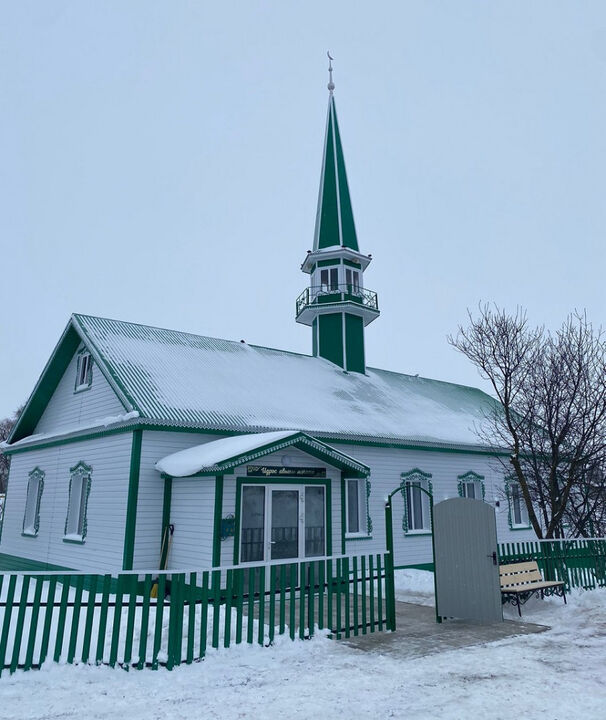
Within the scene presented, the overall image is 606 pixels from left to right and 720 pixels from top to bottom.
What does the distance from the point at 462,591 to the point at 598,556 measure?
5.90 m

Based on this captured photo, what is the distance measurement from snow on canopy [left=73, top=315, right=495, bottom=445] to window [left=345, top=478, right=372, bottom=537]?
61.3 inches

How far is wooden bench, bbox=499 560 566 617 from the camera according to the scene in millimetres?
10688

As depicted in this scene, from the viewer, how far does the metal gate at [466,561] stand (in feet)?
32.8

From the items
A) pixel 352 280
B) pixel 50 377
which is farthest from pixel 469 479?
pixel 50 377

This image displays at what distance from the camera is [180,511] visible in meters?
13.1

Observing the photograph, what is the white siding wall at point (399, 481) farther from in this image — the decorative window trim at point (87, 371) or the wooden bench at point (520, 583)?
the decorative window trim at point (87, 371)

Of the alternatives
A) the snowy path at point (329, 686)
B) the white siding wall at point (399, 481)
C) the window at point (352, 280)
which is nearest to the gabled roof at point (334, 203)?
the window at point (352, 280)

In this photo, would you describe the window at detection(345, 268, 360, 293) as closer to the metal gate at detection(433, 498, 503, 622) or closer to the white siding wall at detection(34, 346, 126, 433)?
the white siding wall at detection(34, 346, 126, 433)

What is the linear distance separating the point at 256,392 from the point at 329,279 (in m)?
10.1

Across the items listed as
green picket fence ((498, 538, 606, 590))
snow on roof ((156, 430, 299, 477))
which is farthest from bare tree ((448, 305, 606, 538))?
snow on roof ((156, 430, 299, 477))

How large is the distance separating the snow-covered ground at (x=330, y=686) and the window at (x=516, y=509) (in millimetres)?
14036

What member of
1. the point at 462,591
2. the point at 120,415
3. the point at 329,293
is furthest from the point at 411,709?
the point at 329,293

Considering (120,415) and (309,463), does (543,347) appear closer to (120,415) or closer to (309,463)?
(309,463)

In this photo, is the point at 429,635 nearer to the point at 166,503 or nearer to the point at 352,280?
the point at 166,503
